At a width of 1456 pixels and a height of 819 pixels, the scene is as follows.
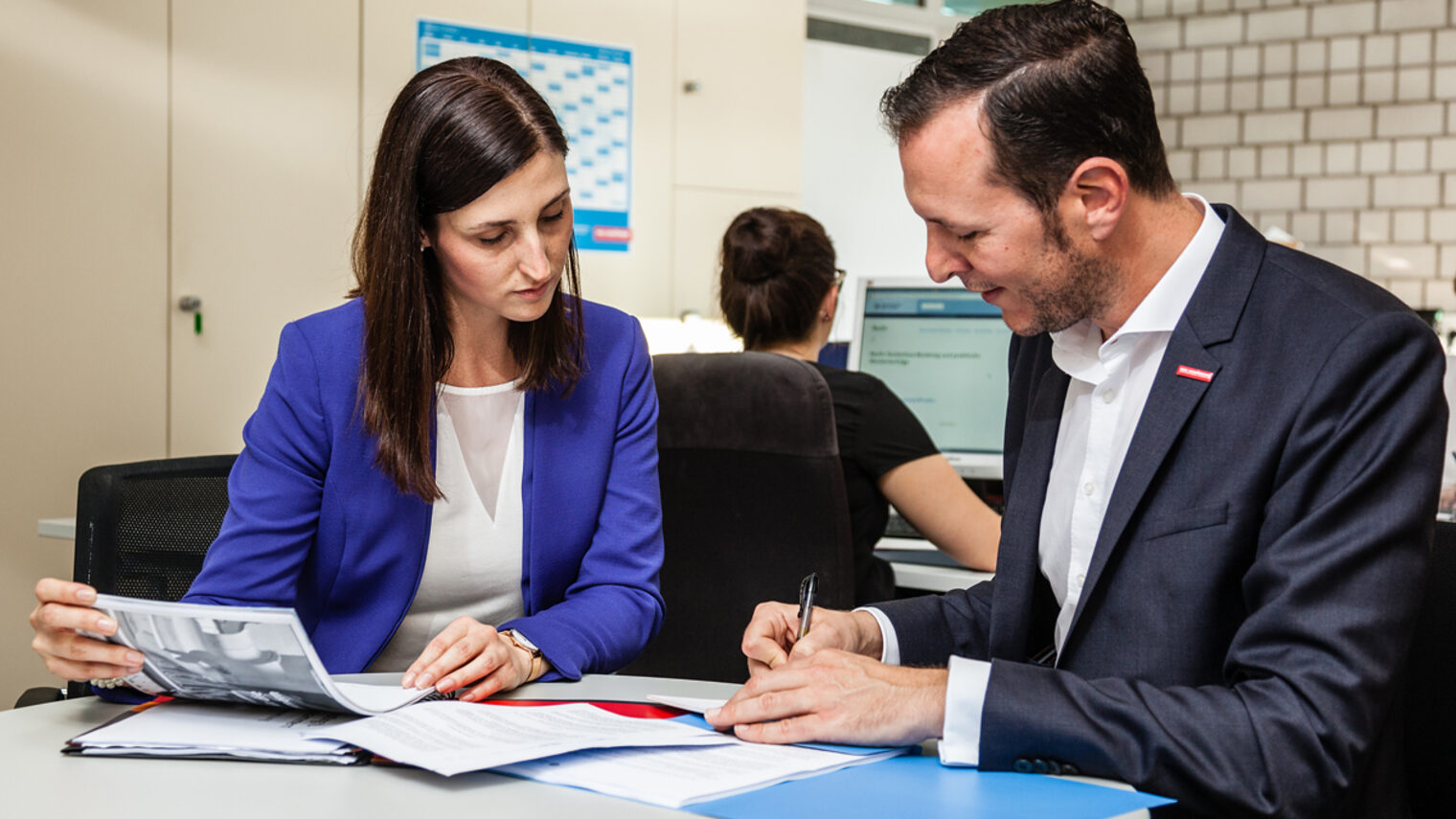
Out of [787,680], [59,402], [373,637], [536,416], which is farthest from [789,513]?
[59,402]

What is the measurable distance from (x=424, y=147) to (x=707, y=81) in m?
3.25

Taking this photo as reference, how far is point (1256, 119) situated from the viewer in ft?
Answer: 20.6


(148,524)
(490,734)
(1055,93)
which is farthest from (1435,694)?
(148,524)

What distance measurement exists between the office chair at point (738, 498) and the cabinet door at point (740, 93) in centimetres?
255

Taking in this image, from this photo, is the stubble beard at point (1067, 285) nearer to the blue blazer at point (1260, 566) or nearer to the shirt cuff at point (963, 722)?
the blue blazer at point (1260, 566)

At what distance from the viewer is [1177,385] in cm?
117

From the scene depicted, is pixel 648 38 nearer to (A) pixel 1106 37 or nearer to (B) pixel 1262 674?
(A) pixel 1106 37

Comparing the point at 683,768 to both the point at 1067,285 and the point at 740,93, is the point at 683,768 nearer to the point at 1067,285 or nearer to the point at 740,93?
the point at 1067,285

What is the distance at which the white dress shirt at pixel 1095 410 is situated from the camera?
126 centimetres

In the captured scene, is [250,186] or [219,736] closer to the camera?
[219,736]

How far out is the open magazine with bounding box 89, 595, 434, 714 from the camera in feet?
3.23

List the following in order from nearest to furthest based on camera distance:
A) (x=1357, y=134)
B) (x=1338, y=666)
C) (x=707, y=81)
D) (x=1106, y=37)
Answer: (x=1338, y=666) < (x=1106, y=37) < (x=707, y=81) < (x=1357, y=134)

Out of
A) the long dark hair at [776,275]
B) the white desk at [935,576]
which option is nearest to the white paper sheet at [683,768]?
the white desk at [935,576]

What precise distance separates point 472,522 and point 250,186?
2477 mm
